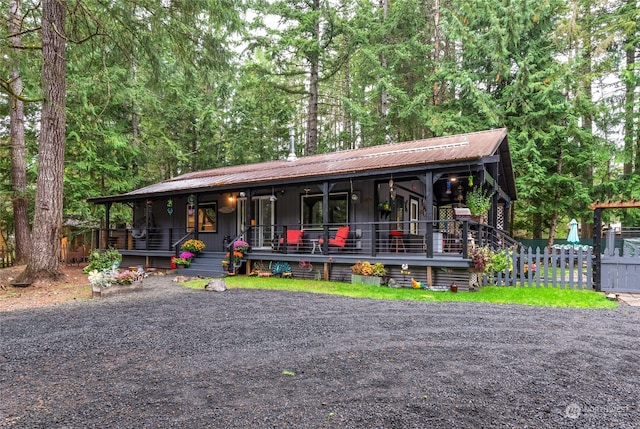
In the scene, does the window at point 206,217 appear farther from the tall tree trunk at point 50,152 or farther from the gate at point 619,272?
the gate at point 619,272

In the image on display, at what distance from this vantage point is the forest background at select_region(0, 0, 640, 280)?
32.5 ft

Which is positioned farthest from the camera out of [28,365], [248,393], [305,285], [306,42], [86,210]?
[306,42]

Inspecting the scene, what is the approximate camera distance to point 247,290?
8.35 meters

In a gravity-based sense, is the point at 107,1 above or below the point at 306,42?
below

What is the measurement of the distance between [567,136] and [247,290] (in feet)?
50.7

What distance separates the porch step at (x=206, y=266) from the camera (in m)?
11.1

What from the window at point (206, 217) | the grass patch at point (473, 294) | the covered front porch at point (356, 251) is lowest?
the grass patch at point (473, 294)

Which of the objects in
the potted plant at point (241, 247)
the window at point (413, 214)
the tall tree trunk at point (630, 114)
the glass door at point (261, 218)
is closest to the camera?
the potted plant at point (241, 247)

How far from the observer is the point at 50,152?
9.27 m

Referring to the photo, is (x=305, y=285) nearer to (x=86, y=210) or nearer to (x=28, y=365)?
(x=28, y=365)

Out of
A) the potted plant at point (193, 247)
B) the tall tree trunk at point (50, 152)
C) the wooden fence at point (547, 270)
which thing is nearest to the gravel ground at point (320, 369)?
the wooden fence at point (547, 270)

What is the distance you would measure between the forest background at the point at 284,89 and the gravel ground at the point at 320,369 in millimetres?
6726

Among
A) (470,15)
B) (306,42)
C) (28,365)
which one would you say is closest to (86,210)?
(306,42)

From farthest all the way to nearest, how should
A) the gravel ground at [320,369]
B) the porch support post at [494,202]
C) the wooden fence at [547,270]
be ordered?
the porch support post at [494,202]
the wooden fence at [547,270]
the gravel ground at [320,369]
